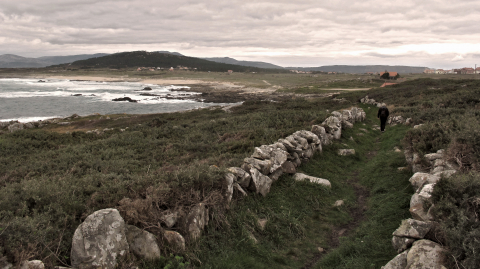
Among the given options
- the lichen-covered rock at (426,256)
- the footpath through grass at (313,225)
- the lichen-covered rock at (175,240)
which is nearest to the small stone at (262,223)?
the footpath through grass at (313,225)

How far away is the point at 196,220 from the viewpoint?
584cm

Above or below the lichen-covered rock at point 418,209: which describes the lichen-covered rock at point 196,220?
below

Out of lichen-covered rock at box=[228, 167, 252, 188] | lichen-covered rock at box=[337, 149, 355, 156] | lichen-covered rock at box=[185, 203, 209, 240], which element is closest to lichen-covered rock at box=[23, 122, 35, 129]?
lichen-covered rock at box=[228, 167, 252, 188]

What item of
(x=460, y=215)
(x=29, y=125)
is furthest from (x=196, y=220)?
(x=29, y=125)

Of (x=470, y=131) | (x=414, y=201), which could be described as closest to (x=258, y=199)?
(x=414, y=201)

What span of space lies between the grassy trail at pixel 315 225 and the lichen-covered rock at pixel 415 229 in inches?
25.0

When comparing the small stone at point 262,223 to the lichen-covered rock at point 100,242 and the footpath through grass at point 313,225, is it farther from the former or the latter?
the lichen-covered rock at point 100,242

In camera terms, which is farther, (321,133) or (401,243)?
(321,133)

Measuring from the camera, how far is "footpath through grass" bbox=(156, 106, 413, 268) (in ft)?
18.7

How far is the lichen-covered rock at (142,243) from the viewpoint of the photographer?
16.2 ft

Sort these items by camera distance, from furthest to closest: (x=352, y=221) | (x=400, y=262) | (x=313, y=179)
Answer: (x=313, y=179)
(x=352, y=221)
(x=400, y=262)

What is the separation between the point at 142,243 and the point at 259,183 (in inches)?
151

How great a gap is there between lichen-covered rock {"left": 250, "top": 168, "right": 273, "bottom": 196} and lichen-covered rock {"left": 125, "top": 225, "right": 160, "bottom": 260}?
3.41 metres

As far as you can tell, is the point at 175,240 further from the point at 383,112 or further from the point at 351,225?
the point at 383,112
